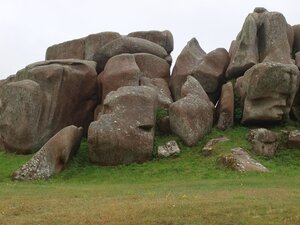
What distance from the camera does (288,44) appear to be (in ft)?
122

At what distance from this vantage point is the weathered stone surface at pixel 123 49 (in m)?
40.0

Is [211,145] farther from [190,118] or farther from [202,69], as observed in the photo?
[202,69]

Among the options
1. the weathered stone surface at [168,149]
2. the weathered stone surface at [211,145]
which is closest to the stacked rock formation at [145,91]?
the weathered stone surface at [168,149]

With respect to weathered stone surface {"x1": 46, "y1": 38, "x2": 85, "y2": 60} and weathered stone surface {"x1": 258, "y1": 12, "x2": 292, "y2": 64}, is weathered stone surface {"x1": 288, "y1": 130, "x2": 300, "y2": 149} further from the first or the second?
weathered stone surface {"x1": 46, "y1": 38, "x2": 85, "y2": 60}

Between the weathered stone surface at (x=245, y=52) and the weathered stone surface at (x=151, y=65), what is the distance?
4883 mm

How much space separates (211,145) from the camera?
31.4m

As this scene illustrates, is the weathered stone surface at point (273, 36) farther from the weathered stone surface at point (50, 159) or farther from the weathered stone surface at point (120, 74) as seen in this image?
the weathered stone surface at point (50, 159)

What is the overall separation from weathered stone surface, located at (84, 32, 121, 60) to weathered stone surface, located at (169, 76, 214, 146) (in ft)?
36.1

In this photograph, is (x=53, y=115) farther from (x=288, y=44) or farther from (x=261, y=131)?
(x=288, y=44)

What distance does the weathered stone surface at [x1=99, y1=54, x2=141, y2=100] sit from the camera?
→ 118 feet

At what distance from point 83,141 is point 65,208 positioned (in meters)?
18.5

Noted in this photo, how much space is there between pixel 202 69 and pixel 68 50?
39.6ft

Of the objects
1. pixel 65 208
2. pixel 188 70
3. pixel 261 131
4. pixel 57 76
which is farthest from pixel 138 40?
pixel 65 208

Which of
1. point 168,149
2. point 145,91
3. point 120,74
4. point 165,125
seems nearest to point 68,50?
point 120,74
